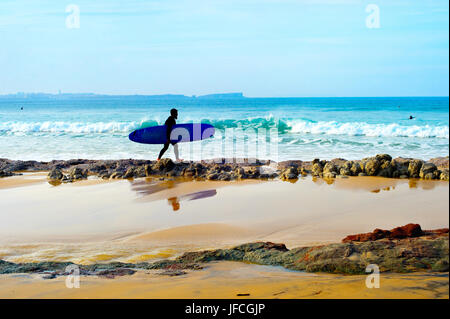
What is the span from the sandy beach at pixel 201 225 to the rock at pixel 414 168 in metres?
0.39

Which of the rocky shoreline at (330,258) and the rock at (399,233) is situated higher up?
the rock at (399,233)

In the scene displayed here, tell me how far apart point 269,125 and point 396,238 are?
15.7 metres

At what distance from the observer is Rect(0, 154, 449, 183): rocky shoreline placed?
7262 millimetres

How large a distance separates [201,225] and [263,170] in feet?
10.8

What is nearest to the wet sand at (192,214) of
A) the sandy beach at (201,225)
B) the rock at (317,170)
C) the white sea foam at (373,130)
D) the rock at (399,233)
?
the sandy beach at (201,225)

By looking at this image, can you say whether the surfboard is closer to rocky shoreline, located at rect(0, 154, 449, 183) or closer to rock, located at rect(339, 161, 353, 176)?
rocky shoreline, located at rect(0, 154, 449, 183)

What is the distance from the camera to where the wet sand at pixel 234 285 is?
101 inches

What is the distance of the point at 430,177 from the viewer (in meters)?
6.98

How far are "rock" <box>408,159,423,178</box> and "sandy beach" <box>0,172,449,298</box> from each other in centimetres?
39

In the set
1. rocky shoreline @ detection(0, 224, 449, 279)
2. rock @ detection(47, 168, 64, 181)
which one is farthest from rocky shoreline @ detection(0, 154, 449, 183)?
rocky shoreline @ detection(0, 224, 449, 279)

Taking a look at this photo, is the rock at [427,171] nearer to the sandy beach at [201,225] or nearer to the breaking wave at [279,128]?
the sandy beach at [201,225]

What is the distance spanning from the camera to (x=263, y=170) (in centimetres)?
788
